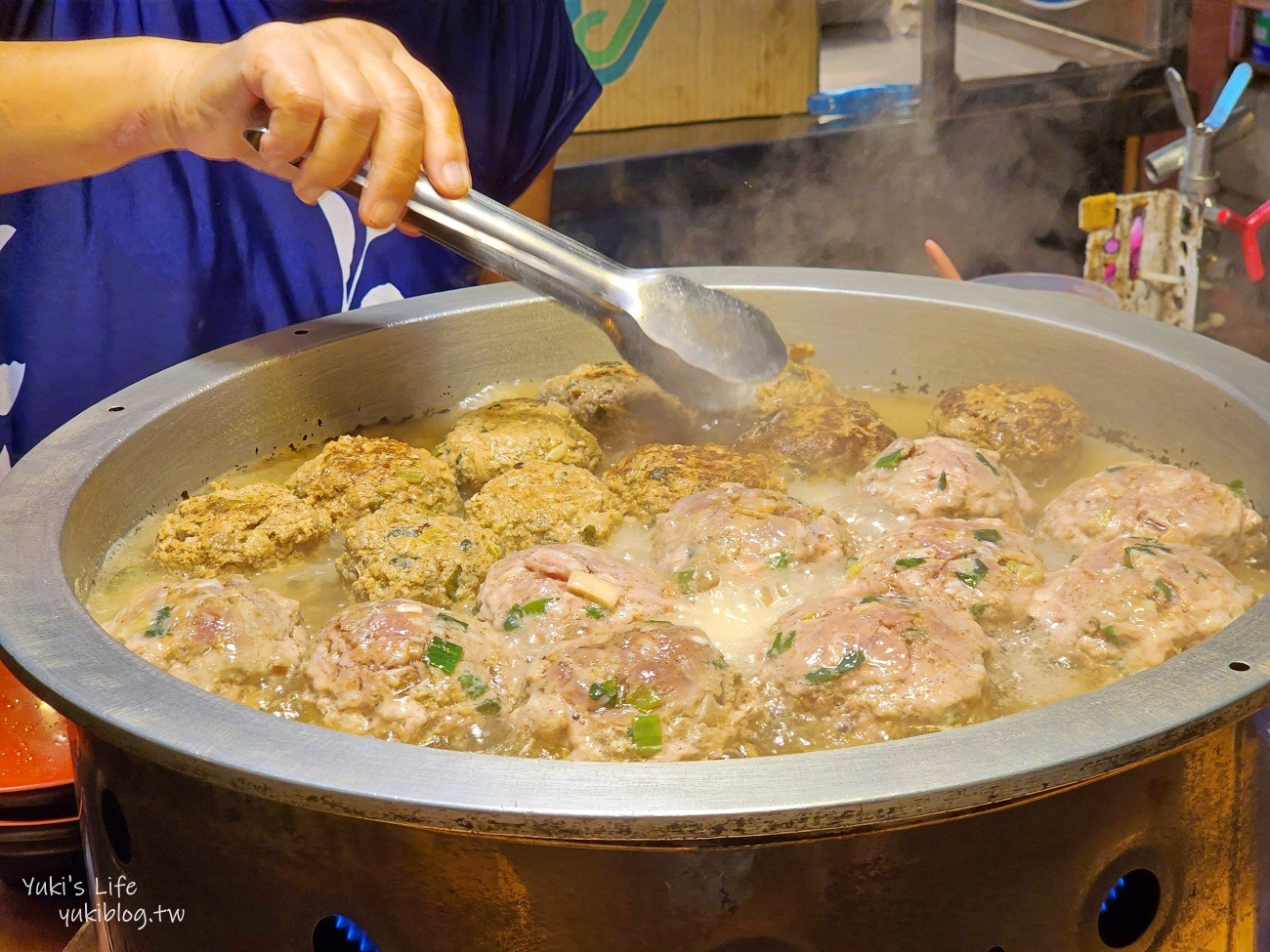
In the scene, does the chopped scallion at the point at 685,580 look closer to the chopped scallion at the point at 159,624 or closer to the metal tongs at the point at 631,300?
the metal tongs at the point at 631,300

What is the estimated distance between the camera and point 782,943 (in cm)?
111

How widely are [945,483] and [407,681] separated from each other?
2.98ft

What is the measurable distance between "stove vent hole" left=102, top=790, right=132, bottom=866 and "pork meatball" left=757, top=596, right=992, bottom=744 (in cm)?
77

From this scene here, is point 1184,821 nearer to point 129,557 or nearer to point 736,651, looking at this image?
point 736,651

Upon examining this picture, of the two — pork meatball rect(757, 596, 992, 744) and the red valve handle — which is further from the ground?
the red valve handle

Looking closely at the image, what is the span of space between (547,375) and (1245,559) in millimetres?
1397

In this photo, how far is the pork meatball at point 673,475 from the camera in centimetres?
187

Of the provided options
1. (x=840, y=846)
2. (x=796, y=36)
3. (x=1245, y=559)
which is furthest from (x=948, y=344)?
(x=796, y=36)

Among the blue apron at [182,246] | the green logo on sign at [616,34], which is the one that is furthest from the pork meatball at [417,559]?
the green logo on sign at [616,34]

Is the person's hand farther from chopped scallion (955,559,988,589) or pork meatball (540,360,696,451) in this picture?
chopped scallion (955,559,988,589)

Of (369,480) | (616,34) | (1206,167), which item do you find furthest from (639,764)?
(616,34)

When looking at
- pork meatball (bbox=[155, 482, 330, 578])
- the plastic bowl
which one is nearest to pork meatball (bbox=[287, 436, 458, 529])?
pork meatball (bbox=[155, 482, 330, 578])

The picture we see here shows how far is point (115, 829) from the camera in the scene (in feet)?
4.39

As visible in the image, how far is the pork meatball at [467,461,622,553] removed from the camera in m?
1.79
